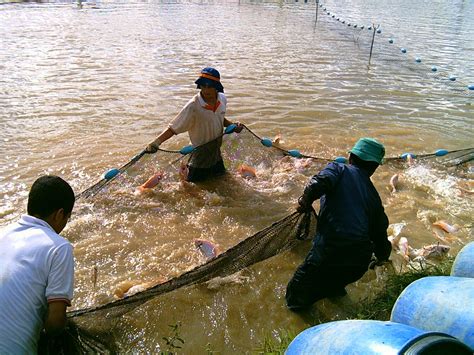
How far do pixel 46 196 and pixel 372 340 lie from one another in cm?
215

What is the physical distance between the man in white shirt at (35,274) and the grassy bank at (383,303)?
5.80ft

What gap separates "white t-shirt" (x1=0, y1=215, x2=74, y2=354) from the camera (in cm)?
227

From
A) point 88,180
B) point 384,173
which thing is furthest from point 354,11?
point 88,180

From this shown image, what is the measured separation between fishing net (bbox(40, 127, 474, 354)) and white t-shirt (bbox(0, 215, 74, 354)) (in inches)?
17.6

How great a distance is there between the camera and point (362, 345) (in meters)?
2.01

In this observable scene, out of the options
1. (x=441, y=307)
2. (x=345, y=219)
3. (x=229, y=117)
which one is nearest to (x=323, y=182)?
(x=345, y=219)

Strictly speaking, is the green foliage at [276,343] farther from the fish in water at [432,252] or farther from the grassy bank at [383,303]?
the fish in water at [432,252]

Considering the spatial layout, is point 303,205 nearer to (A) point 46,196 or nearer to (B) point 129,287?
(B) point 129,287

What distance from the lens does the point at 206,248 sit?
4.59 meters

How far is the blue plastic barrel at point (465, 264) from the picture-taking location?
10.3 feet

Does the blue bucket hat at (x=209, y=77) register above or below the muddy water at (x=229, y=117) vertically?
above

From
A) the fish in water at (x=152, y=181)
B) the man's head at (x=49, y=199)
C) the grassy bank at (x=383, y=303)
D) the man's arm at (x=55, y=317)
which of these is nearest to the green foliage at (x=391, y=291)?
the grassy bank at (x=383, y=303)

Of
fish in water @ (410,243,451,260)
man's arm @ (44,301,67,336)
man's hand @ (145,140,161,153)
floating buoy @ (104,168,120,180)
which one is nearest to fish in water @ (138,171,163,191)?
man's hand @ (145,140,161,153)

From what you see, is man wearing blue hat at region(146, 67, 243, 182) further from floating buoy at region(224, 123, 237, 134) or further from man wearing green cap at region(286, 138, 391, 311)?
man wearing green cap at region(286, 138, 391, 311)
